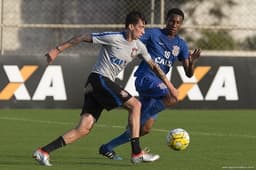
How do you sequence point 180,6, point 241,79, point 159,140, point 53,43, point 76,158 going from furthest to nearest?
point 180,6 → point 53,43 → point 241,79 → point 159,140 → point 76,158

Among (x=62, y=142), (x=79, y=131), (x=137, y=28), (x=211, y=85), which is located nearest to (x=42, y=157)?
(x=62, y=142)

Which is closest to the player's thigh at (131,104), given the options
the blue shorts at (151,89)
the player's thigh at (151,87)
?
the blue shorts at (151,89)

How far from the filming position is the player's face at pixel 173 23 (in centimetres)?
1396

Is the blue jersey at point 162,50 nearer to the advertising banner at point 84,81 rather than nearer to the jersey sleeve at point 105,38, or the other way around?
the jersey sleeve at point 105,38

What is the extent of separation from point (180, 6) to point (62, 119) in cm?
941

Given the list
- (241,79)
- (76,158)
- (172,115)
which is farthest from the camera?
(241,79)

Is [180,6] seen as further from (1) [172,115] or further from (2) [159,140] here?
(2) [159,140]

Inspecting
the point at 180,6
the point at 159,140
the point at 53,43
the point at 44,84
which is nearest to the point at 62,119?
the point at 44,84

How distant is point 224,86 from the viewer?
23.3m

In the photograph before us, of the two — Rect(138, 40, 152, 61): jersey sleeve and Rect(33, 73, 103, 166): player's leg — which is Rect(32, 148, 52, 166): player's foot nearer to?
Rect(33, 73, 103, 166): player's leg

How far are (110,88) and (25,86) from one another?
970cm

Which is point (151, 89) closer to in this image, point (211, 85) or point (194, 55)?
point (194, 55)

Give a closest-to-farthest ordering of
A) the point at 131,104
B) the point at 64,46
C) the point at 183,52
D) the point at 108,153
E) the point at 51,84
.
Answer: the point at 64,46 < the point at 131,104 < the point at 108,153 < the point at 183,52 < the point at 51,84

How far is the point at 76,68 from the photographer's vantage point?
2291 centimetres
